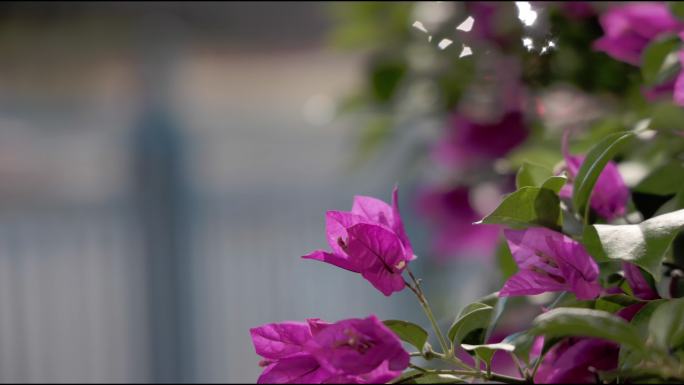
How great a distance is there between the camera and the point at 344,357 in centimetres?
23

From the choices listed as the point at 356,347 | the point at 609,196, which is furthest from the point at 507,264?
the point at 356,347

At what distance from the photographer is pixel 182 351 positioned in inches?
89.8

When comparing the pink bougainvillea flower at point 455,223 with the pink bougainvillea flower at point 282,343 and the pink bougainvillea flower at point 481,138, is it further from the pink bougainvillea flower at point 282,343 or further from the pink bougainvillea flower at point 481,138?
the pink bougainvillea flower at point 282,343

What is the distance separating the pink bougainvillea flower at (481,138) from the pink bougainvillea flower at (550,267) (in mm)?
427

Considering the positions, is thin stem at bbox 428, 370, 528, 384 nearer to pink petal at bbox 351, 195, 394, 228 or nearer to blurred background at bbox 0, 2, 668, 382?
pink petal at bbox 351, 195, 394, 228

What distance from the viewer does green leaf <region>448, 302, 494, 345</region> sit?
0.91 ft

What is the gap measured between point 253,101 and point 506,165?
2309 millimetres

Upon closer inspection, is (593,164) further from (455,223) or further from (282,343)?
(455,223)

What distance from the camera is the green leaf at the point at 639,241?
24cm

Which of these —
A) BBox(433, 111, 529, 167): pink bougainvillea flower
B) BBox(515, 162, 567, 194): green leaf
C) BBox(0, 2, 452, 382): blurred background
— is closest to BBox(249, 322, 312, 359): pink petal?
BBox(515, 162, 567, 194): green leaf

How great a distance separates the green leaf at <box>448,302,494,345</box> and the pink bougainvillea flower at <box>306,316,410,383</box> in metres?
0.04

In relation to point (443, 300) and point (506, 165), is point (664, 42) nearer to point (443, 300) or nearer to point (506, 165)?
point (506, 165)

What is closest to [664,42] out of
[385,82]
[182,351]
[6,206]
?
[385,82]

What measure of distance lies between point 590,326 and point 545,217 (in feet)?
0.23
